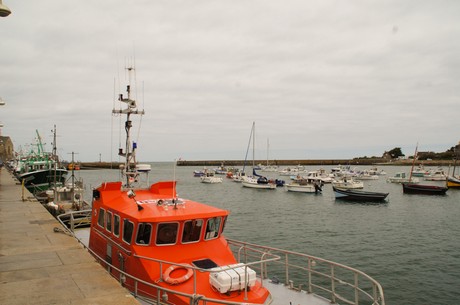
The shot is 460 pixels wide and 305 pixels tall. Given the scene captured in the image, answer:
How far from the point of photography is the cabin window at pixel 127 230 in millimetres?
9688

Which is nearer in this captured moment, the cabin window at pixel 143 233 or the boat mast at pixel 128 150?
the cabin window at pixel 143 233

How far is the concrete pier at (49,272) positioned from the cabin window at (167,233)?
154 centimetres

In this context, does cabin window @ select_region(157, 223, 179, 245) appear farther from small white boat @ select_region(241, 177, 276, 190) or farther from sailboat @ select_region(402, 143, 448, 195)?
sailboat @ select_region(402, 143, 448, 195)

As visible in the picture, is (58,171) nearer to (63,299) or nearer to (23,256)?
(23,256)

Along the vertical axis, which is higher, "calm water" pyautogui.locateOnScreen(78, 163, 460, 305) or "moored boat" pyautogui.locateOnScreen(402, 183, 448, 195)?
"moored boat" pyautogui.locateOnScreen(402, 183, 448, 195)

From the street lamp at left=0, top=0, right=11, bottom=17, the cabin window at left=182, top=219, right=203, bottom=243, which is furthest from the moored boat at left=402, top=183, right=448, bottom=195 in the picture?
the street lamp at left=0, top=0, right=11, bottom=17

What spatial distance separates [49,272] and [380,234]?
27.2 m

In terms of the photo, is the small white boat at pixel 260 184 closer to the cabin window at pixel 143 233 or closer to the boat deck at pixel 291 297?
the boat deck at pixel 291 297

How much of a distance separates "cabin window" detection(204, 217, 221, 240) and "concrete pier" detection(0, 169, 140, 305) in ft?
9.23

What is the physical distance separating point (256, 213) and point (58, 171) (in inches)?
1020

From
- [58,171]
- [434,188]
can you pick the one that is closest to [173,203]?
[58,171]

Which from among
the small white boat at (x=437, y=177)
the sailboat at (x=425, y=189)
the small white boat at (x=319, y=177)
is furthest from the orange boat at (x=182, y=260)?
the small white boat at (x=437, y=177)

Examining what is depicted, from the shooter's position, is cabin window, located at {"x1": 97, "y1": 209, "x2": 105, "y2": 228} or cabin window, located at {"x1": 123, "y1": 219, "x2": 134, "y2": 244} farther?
cabin window, located at {"x1": 97, "y1": 209, "x2": 105, "y2": 228}

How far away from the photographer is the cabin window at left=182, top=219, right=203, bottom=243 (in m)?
9.84
